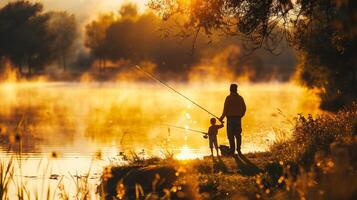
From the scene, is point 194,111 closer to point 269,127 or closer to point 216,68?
point 269,127

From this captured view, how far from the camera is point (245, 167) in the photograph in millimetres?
16562

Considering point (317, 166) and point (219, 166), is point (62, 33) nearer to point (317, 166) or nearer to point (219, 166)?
point (219, 166)

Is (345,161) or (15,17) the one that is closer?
(345,161)

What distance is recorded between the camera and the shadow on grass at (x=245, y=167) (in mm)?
15830

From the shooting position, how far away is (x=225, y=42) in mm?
110562

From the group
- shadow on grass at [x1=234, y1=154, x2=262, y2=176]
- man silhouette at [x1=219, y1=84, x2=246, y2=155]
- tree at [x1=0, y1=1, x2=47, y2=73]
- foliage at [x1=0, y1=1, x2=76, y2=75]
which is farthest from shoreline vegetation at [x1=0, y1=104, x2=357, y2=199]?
foliage at [x1=0, y1=1, x2=76, y2=75]

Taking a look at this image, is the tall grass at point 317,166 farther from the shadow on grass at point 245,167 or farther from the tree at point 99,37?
the tree at point 99,37

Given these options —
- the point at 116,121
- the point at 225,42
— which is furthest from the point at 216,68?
the point at 116,121

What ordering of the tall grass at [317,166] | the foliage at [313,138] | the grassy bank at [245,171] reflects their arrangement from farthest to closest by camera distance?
the foliage at [313,138], the grassy bank at [245,171], the tall grass at [317,166]

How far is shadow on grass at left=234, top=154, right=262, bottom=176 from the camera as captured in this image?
51.9ft

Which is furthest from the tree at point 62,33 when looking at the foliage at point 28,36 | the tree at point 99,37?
the tree at point 99,37

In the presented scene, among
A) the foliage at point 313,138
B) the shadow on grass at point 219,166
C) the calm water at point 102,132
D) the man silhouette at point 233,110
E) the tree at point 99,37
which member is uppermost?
the tree at point 99,37

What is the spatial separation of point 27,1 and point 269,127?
87.2m

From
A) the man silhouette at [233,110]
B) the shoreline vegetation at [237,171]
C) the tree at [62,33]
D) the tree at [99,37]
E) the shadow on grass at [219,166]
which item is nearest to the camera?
the shoreline vegetation at [237,171]
